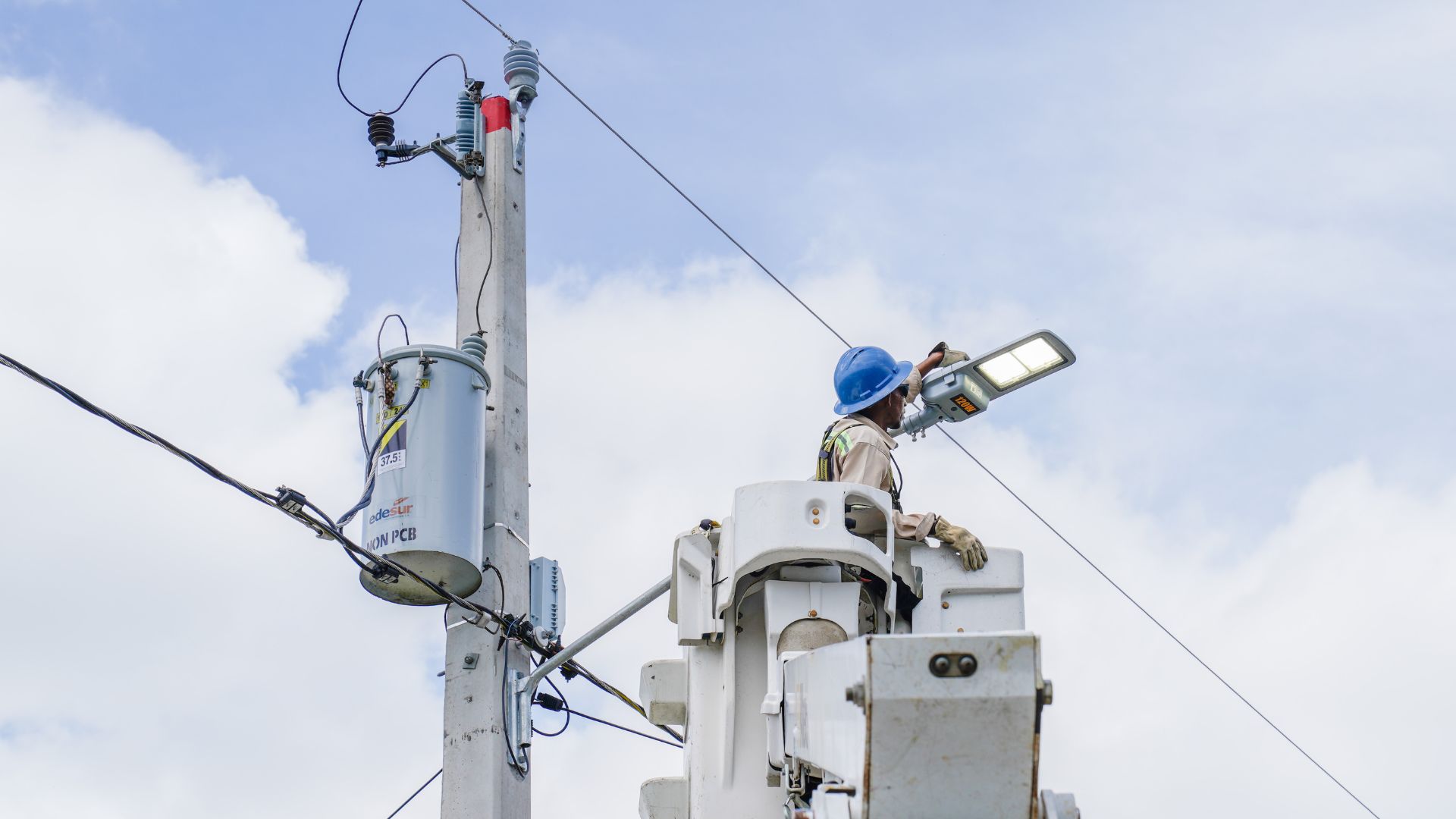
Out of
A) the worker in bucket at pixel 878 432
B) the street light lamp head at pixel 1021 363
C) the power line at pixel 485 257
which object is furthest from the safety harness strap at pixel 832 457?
the power line at pixel 485 257

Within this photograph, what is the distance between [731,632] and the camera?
507 centimetres

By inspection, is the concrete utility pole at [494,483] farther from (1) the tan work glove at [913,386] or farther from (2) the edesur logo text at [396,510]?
(1) the tan work glove at [913,386]

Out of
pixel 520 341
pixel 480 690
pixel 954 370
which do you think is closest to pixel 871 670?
pixel 954 370

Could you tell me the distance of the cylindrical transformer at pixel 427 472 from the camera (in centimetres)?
640

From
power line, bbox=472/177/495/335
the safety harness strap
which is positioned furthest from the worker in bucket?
power line, bbox=472/177/495/335

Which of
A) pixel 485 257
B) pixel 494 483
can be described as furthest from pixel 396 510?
pixel 485 257

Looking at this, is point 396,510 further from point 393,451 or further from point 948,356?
point 948,356

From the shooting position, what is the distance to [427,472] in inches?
255

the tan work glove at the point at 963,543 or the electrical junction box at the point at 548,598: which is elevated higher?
the electrical junction box at the point at 548,598

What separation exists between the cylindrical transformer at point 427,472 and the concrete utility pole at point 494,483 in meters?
0.25

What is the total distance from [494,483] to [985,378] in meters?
2.09

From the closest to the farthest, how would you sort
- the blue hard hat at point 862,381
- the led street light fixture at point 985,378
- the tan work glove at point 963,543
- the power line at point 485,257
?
the tan work glove at point 963,543, the blue hard hat at point 862,381, the led street light fixture at point 985,378, the power line at point 485,257

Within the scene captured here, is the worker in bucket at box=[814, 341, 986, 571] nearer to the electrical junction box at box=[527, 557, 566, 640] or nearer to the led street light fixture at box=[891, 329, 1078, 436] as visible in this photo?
the led street light fixture at box=[891, 329, 1078, 436]

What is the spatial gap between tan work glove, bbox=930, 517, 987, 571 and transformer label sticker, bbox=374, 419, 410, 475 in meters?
2.35
